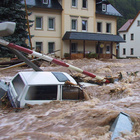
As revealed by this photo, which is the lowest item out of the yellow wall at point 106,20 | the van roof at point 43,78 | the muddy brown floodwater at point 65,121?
the muddy brown floodwater at point 65,121

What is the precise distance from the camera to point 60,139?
189 inches

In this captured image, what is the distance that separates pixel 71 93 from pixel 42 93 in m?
0.84

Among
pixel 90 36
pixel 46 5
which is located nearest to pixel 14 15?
pixel 46 5

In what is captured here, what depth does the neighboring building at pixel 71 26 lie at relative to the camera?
1176 inches

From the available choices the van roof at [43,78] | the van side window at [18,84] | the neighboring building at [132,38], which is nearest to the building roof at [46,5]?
the neighboring building at [132,38]

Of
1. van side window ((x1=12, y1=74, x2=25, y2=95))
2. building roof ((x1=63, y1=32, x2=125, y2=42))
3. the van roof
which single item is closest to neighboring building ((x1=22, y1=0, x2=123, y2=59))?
building roof ((x1=63, y1=32, x2=125, y2=42))

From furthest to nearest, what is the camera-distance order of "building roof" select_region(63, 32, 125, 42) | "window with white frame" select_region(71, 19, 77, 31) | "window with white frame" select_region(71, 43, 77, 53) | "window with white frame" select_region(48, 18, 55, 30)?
"window with white frame" select_region(71, 43, 77, 53)
"window with white frame" select_region(71, 19, 77, 31)
"window with white frame" select_region(48, 18, 55, 30)
"building roof" select_region(63, 32, 125, 42)

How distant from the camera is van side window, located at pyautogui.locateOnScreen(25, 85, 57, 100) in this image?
636cm

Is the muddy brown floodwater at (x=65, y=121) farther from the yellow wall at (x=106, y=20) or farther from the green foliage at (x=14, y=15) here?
the yellow wall at (x=106, y=20)

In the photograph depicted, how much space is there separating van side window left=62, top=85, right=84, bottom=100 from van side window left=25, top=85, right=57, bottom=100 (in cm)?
26

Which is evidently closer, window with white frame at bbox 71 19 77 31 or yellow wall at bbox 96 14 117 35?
window with white frame at bbox 71 19 77 31

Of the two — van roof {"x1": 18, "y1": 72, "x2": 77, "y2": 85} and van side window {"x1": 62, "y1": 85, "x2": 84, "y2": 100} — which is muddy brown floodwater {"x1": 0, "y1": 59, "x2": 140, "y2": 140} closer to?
van side window {"x1": 62, "y1": 85, "x2": 84, "y2": 100}

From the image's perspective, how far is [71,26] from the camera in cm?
3142

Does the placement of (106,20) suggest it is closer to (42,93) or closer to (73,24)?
(73,24)
